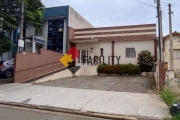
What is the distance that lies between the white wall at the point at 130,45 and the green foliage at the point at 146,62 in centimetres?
104

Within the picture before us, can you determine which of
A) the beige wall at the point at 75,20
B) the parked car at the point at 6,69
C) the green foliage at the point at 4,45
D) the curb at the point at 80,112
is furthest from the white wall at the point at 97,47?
the curb at the point at 80,112

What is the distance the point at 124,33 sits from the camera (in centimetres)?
2106

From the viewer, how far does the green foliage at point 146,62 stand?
18859mm

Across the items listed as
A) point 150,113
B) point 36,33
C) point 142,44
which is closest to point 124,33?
point 142,44

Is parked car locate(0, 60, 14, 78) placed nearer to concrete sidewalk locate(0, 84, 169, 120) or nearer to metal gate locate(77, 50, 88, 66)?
concrete sidewalk locate(0, 84, 169, 120)

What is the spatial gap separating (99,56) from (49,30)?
652 cm

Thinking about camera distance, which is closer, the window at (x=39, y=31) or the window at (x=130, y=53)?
the window at (x=130, y=53)

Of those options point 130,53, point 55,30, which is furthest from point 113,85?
point 55,30

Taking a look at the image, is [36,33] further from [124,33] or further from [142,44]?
[142,44]

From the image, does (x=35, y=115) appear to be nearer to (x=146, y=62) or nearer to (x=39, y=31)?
(x=146, y=62)

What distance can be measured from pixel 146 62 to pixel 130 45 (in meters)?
2.87

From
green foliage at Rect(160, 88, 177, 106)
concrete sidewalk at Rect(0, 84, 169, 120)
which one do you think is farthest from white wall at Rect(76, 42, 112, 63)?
green foliage at Rect(160, 88, 177, 106)

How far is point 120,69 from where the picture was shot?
19062 mm

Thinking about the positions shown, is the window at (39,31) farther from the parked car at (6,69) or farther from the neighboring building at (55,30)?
the parked car at (6,69)
